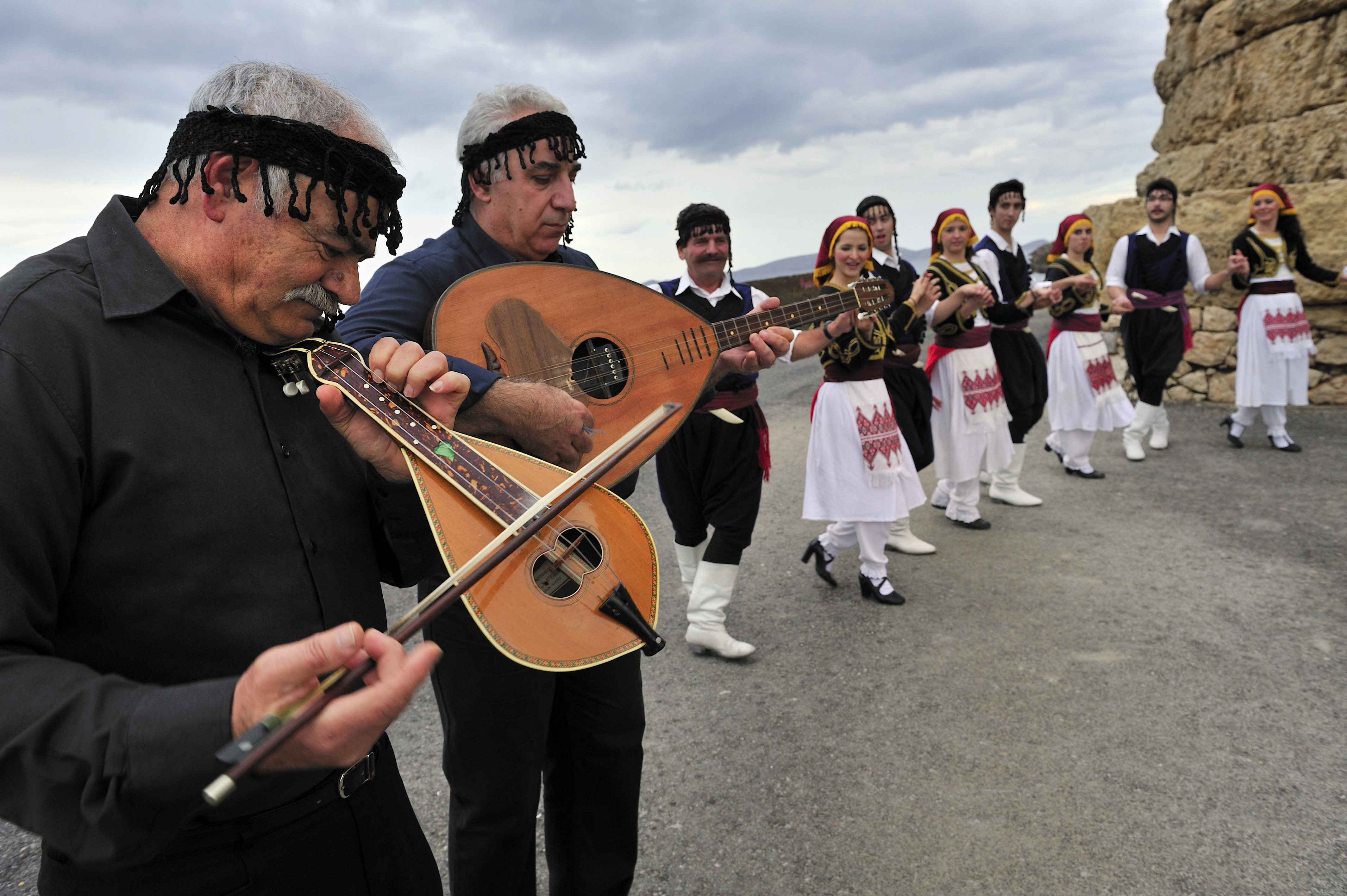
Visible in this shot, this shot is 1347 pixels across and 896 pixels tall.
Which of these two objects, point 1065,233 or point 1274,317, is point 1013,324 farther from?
point 1274,317

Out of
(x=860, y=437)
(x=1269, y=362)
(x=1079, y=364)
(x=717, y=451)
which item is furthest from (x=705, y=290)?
(x=1269, y=362)

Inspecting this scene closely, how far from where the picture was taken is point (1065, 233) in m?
6.09

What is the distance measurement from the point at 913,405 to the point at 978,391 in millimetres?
693

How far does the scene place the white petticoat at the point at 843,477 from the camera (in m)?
4.20

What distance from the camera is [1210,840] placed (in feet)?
7.49

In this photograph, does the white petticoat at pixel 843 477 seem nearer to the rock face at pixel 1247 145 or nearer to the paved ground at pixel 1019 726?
the paved ground at pixel 1019 726

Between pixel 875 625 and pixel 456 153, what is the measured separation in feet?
9.91

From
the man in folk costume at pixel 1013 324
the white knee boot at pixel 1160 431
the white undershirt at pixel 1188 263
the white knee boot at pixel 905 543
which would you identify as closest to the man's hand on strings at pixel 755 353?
the white knee boot at pixel 905 543

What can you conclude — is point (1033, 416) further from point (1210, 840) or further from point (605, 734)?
point (605, 734)

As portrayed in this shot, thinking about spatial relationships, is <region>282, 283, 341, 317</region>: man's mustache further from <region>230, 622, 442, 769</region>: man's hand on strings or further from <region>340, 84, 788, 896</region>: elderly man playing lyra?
<region>230, 622, 442, 769</region>: man's hand on strings

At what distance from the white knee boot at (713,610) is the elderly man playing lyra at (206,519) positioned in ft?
7.88

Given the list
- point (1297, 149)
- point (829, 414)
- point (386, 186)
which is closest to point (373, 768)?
point (386, 186)

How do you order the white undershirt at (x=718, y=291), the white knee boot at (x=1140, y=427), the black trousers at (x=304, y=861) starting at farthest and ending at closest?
the white knee boot at (x=1140, y=427), the white undershirt at (x=718, y=291), the black trousers at (x=304, y=861)

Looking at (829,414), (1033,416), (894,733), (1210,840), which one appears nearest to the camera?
(1210,840)
